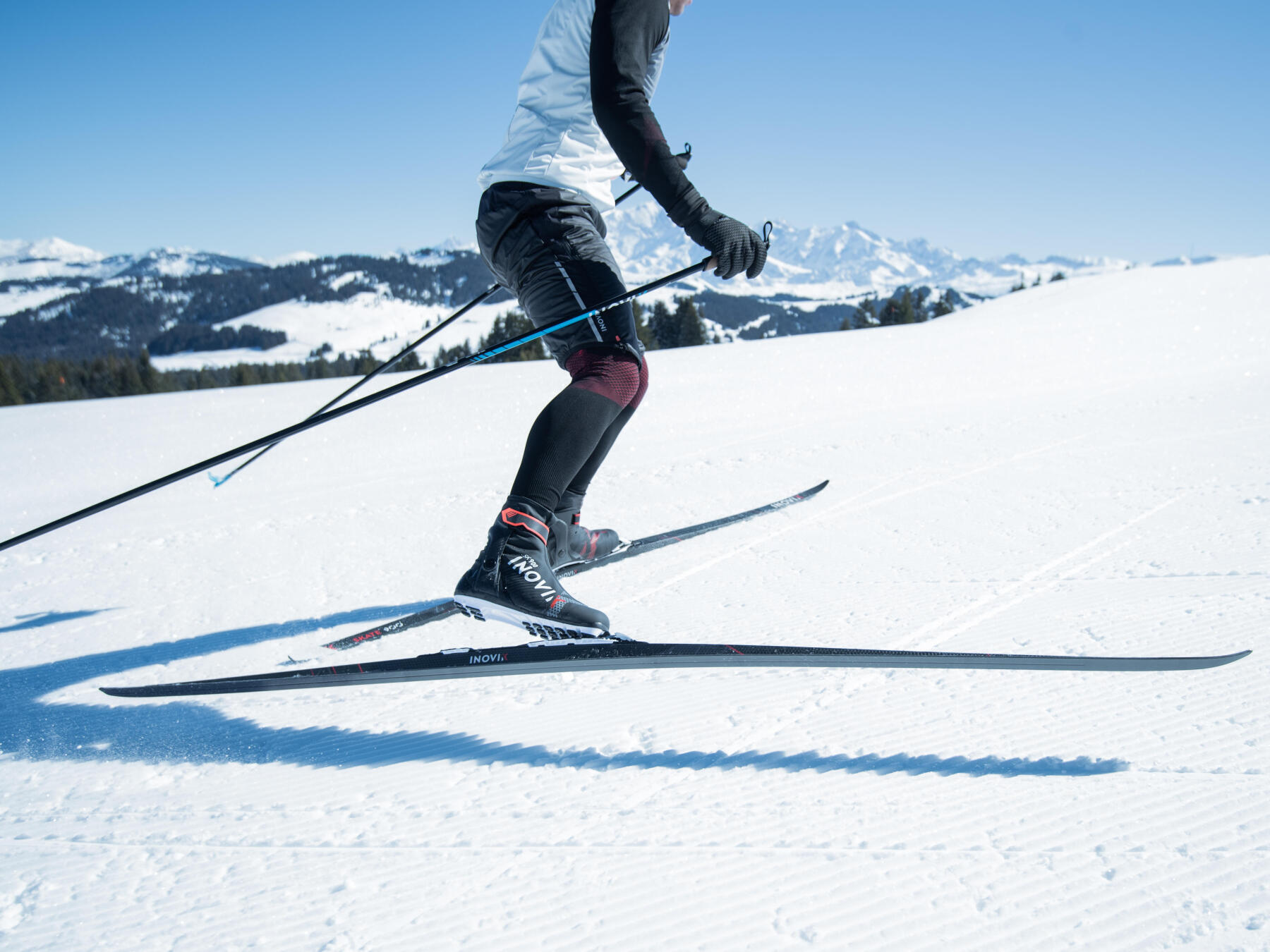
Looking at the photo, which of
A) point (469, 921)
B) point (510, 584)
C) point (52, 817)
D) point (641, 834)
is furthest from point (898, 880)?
point (52, 817)

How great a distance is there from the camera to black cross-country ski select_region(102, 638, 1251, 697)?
1490 millimetres

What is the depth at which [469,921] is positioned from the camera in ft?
3.52

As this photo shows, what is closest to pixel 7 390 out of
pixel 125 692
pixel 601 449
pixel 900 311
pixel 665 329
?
pixel 665 329

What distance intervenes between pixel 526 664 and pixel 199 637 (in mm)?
1456

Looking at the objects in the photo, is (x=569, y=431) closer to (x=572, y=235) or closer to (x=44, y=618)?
(x=572, y=235)

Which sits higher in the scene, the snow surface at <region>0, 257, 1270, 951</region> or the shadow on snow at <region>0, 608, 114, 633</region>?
the shadow on snow at <region>0, 608, 114, 633</region>

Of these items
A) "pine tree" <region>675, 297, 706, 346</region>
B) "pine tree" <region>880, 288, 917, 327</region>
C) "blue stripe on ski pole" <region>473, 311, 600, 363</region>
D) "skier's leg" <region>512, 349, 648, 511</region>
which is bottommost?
"skier's leg" <region>512, 349, 648, 511</region>

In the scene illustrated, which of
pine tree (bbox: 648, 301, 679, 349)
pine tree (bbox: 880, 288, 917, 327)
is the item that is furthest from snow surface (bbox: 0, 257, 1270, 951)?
pine tree (bbox: 880, 288, 917, 327)

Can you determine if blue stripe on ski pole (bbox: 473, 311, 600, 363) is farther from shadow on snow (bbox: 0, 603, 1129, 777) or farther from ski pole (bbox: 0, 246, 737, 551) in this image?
shadow on snow (bbox: 0, 603, 1129, 777)

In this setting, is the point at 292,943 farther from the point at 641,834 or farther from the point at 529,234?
the point at 529,234

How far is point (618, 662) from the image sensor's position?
168 centimetres

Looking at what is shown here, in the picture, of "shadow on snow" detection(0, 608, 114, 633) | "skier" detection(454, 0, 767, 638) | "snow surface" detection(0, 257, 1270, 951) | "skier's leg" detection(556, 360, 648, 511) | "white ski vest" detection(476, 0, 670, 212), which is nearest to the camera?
"snow surface" detection(0, 257, 1270, 951)

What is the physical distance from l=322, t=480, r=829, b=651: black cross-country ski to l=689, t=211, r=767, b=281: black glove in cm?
118

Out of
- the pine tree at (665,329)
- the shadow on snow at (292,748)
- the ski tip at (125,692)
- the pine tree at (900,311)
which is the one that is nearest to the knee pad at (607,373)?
the shadow on snow at (292,748)
